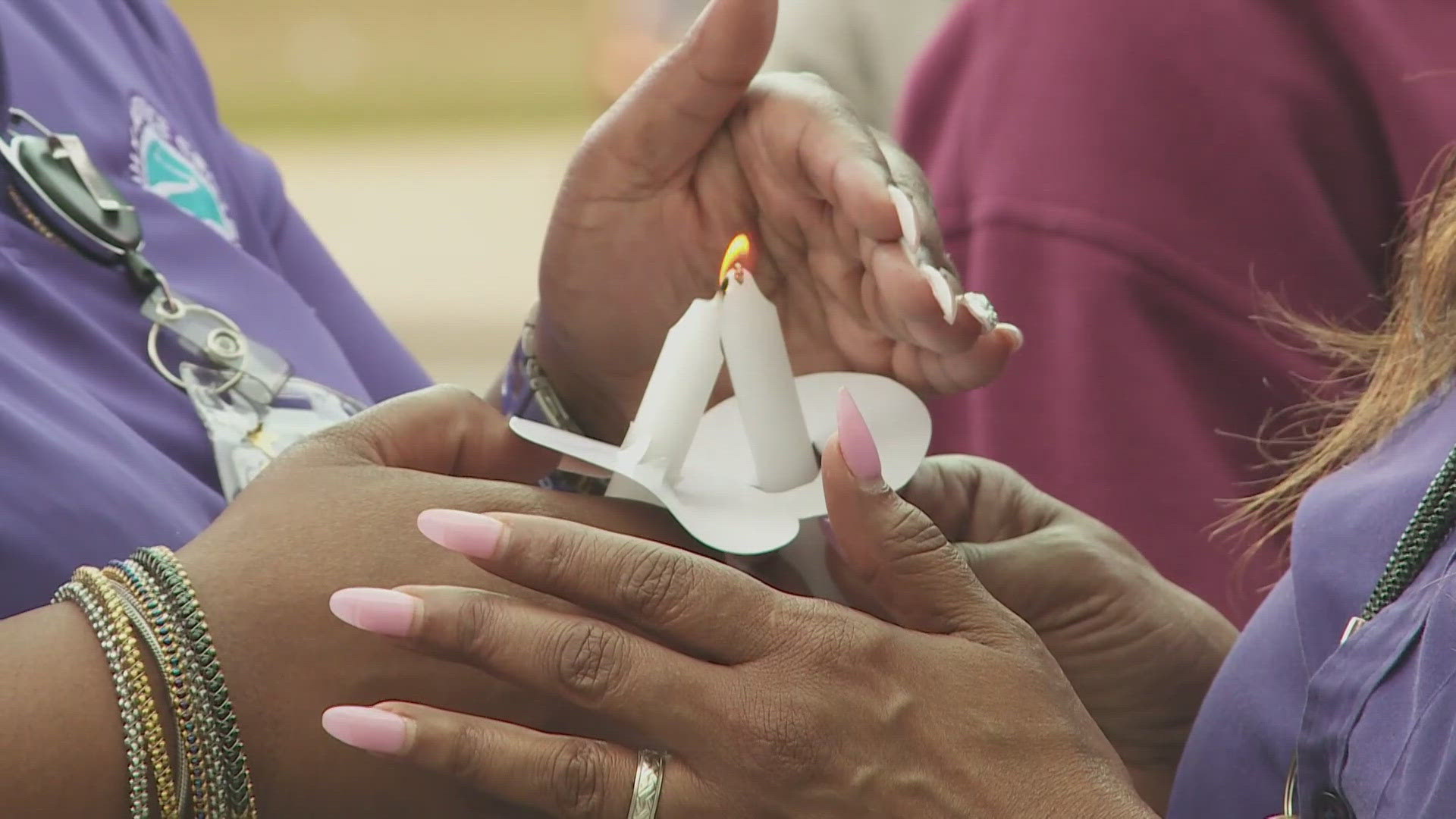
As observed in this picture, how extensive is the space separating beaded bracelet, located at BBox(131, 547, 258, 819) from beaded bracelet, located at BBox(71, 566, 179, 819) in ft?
0.05

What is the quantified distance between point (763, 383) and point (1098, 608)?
27 centimetres

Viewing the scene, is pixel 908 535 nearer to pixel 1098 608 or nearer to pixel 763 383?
pixel 763 383

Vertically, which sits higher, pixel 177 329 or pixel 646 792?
pixel 177 329

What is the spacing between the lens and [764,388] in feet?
2.13

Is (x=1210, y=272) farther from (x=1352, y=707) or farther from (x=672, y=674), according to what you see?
(x=672, y=674)

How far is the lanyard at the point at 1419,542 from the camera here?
620mm

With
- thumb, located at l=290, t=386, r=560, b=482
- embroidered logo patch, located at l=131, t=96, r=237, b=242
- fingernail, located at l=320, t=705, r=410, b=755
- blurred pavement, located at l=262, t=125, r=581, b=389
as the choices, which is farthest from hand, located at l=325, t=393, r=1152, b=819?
blurred pavement, located at l=262, t=125, r=581, b=389

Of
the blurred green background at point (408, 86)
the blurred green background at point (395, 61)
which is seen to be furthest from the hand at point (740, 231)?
the blurred green background at point (395, 61)

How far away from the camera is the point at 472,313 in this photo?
3541mm

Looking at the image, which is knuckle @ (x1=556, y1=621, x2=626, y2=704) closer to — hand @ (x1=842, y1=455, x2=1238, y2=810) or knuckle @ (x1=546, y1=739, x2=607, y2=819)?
knuckle @ (x1=546, y1=739, x2=607, y2=819)

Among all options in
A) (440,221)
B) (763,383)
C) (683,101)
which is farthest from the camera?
(440,221)

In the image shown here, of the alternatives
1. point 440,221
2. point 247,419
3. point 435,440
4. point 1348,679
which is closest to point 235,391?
point 247,419

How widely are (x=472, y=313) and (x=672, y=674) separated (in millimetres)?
3044

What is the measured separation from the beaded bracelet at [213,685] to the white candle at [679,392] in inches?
7.1
